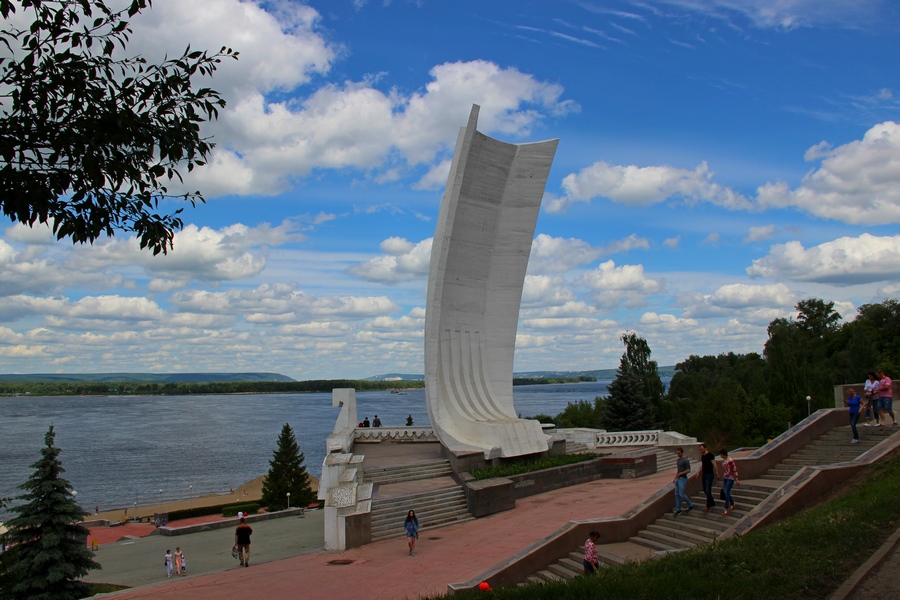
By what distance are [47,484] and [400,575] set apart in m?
7.37

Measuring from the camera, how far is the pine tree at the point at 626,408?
99.7 feet

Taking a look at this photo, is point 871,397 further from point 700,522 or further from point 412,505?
point 412,505

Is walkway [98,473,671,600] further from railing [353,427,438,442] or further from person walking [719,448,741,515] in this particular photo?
railing [353,427,438,442]

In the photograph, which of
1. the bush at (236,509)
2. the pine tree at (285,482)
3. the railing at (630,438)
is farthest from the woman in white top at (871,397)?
the bush at (236,509)

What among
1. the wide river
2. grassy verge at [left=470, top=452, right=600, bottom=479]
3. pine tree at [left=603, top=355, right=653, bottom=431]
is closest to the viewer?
grassy verge at [left=470, top=452, right=600, bottom=479]

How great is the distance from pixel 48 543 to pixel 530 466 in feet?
35.1

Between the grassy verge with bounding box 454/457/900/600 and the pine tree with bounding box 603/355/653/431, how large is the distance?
21.4m

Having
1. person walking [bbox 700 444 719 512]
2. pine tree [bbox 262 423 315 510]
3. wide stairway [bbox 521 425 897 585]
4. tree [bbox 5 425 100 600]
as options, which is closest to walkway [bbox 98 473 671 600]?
tree [bbox 5 425 100 600]

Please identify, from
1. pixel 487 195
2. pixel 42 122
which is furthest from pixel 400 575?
pixel 487 195

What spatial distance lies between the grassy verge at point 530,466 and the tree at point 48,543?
8.42 meters

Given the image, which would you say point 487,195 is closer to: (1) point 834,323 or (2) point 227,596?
(2) point 227,596

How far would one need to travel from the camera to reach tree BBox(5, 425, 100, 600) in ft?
42.8

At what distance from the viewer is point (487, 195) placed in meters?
20.6

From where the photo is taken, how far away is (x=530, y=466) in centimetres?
1798
